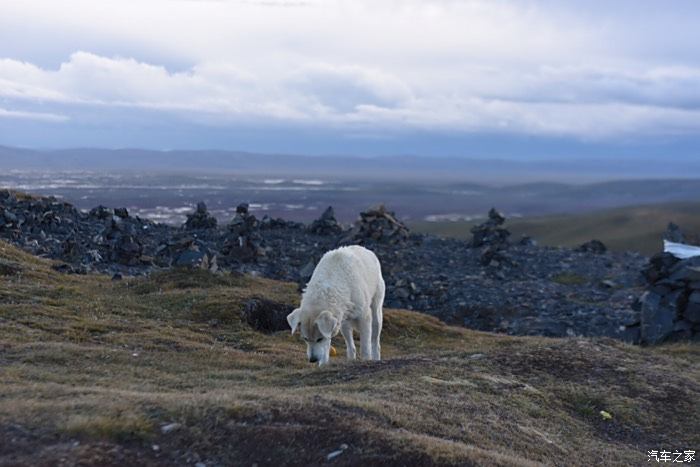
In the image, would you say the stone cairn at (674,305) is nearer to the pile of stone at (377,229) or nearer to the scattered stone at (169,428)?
the scattered stone at (169,428)

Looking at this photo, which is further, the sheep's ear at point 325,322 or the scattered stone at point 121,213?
the scattered stone at point 121,213

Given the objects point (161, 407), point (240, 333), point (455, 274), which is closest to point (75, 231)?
point (455, 274)

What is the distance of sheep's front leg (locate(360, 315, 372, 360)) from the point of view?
16.5 meters

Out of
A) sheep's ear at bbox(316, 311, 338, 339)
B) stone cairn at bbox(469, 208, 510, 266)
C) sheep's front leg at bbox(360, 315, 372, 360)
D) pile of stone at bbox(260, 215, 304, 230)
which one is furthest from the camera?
pile of stone at bbox(260, 215, 304, 230)

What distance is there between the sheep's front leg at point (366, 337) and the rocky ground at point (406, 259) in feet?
51.0

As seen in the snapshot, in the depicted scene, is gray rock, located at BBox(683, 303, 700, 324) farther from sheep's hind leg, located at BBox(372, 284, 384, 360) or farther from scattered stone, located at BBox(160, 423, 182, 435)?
scattered stone, located at BBox(160, 423, 182, 435)

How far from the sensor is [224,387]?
505 inches

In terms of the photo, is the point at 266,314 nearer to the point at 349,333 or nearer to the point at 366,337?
the point at 349,333

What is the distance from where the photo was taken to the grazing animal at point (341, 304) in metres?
14.7

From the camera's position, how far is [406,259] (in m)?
49.7

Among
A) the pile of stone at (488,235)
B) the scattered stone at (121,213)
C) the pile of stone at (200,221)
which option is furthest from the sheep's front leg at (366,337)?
the scattered stone at (121,213)

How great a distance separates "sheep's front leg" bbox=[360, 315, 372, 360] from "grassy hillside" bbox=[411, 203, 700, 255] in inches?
3757

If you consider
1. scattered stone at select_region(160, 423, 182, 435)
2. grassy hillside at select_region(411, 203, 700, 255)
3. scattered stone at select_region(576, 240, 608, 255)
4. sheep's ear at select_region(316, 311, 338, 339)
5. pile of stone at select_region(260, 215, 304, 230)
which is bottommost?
grassy hillside at select_region(411, 203, 700, 255)

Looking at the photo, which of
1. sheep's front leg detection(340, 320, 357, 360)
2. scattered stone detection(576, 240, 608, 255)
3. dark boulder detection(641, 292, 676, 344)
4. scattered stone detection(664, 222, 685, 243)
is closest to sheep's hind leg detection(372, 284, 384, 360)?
sheep's front leg detection(340, 320, 357, 360)
